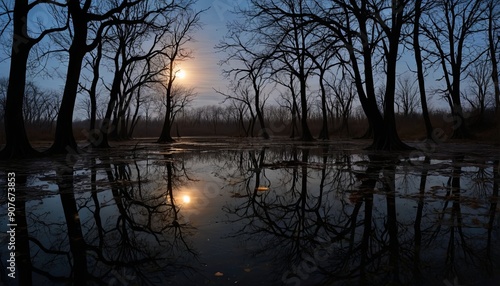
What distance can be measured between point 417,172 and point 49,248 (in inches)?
298

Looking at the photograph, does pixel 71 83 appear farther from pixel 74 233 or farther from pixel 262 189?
pixel 74 233

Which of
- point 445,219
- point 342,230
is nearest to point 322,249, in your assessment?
point 342,230

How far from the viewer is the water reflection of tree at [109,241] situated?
8.13ft

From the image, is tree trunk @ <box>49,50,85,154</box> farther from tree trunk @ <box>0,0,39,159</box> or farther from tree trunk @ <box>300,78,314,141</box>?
tree trunk @ <box>300,78,314,141</box>

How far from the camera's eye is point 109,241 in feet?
10.3

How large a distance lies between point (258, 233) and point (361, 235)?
43.5 inches

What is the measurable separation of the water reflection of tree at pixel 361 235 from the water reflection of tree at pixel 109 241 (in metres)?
0.82

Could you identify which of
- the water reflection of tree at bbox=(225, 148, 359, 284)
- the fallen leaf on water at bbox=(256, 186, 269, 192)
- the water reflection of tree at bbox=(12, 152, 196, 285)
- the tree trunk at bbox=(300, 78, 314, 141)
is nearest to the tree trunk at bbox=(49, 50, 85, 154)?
the water reflection of tree at bbox=(12, 152, 196, 285)

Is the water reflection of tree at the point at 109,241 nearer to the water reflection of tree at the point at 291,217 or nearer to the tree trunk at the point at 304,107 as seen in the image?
the water reflection of tree at the point at 291,217

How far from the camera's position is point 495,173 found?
713 cm

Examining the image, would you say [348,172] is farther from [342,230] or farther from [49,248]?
[49,248]

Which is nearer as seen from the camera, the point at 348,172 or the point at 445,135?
the point at 348,172

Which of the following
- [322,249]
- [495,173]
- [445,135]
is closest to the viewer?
[322,249]

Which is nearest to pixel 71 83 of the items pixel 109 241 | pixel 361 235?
pixel 109 241
